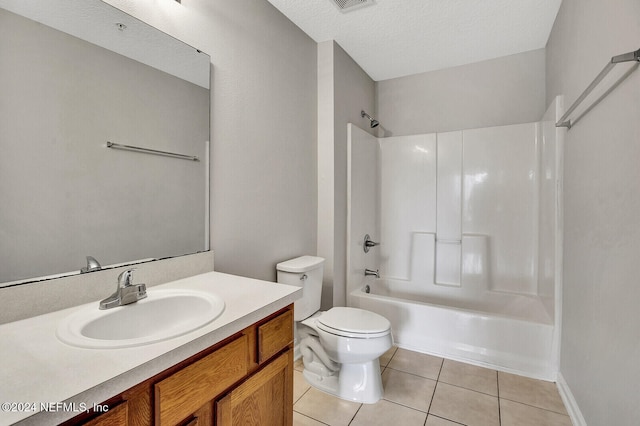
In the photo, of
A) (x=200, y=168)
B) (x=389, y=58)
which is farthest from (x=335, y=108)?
(x=200, y=168)

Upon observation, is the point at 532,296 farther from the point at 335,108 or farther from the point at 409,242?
the point at 335,108

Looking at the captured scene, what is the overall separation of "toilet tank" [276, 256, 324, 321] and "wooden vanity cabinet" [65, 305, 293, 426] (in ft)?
2.35

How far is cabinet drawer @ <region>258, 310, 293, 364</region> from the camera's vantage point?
105cm

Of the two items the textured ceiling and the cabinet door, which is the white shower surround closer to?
the textured ceiling

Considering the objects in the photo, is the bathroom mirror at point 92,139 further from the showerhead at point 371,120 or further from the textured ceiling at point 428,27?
the showerhead at point 371,120

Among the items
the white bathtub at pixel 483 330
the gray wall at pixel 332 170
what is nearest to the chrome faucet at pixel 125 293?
the gray wall at pixel 332 170

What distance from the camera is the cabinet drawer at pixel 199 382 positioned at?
74cm

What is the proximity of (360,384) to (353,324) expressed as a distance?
14.3 inches

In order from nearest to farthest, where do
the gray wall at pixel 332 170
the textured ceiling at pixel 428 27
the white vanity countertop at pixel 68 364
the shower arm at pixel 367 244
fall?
the white vanity countertop at pixel 68 364, the textured ceiling at pixel 428 27, the gray wall at pixel 332 170, the shower arm at pixel 367 244

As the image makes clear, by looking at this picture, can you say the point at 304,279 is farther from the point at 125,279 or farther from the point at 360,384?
the point at 125,279

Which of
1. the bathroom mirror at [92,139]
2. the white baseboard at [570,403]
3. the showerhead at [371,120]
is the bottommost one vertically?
the white baseboard at [570,403]

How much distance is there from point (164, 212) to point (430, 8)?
2098 millimetres

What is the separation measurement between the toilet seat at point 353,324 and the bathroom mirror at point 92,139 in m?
0.85

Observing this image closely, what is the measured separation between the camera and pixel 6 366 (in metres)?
0.66
